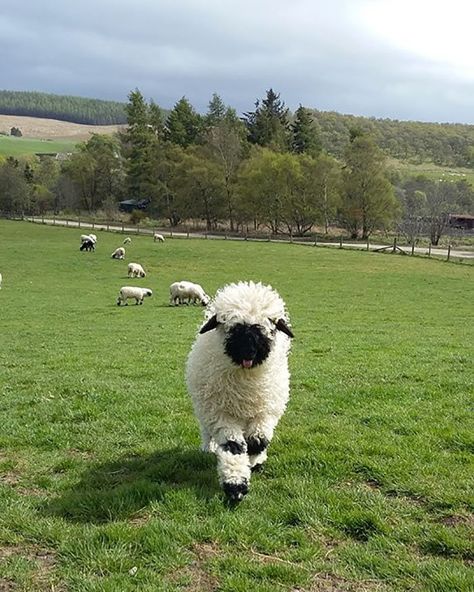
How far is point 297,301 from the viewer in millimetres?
31078

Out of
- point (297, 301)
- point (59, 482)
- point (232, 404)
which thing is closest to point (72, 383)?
point (59, 482)

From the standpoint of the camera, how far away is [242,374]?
6875mm

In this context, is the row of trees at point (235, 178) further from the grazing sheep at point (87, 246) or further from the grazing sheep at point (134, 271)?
the grazing sheep at point (134, 271)

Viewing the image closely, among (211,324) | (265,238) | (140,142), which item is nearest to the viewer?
(211,324)

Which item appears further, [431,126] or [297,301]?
[431,126]

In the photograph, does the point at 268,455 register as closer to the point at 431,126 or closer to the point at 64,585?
the point at 64,585

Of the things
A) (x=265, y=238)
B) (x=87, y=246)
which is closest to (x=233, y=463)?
(x=87, y=246)

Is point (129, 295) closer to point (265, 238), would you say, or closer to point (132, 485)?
point (132, 485)

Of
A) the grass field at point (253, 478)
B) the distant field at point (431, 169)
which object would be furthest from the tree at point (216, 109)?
the grass field at point (253, 478)

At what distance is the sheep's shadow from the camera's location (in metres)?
5.87

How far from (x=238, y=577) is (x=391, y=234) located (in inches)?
3220

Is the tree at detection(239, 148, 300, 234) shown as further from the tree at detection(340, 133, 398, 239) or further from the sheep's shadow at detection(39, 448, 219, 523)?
the sheep's shadow at detection(39, 448, 219, 523)

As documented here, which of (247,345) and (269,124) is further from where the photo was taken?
(269,124)

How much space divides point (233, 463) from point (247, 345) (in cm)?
131
